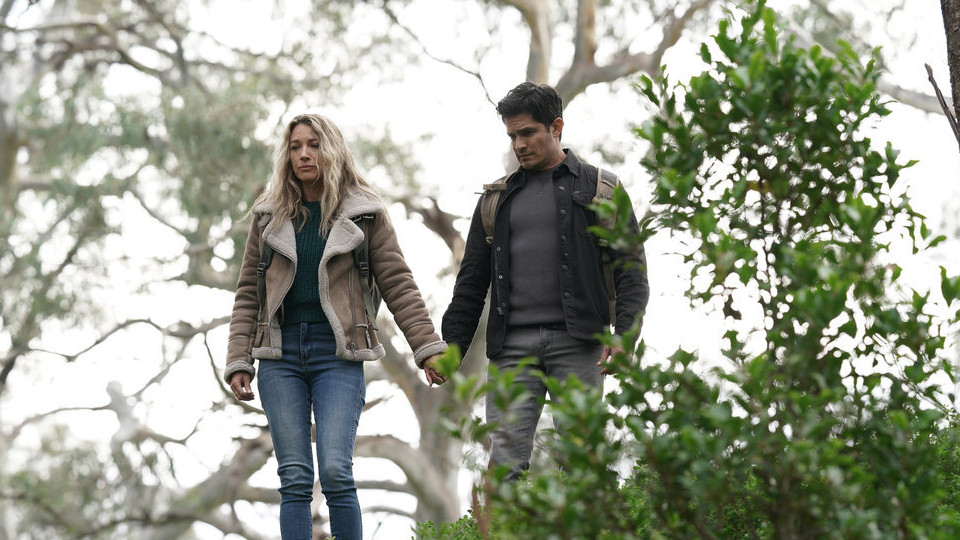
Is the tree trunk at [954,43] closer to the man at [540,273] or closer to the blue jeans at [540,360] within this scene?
the man at [540,273]

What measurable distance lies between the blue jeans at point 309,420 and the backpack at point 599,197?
685 millimetres

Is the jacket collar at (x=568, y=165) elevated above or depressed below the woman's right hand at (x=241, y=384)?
above

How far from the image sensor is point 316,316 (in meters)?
4.04

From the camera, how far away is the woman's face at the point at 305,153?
13.7 ft

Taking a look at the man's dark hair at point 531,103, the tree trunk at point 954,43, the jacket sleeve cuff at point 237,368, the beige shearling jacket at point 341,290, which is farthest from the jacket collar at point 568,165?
the tree trunk at point 954,43

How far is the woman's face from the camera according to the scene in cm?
418

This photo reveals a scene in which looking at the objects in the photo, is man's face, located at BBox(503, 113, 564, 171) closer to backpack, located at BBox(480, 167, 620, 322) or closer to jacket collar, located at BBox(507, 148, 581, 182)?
jacket collar, located at BBox(507, 148, 581, 182)

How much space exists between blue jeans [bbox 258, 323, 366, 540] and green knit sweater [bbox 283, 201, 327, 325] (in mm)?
36

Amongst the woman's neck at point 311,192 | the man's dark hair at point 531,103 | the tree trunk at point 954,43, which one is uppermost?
the man's dark hair at point 531,103

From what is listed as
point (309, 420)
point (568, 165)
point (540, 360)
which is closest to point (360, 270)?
point (309, 420)

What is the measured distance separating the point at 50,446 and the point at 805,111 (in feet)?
66.2

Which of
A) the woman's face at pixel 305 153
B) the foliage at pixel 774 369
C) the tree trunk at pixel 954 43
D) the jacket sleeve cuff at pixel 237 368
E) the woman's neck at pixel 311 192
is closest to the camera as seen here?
the foliage at pixel 774 369

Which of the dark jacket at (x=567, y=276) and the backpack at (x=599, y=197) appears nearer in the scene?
the dark jacket at (x=567, y=276)

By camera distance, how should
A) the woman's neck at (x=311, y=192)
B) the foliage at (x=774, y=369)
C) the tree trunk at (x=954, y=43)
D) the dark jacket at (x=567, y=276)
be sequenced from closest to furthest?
the foliage at (x=774, y=369) < the tree trunk at (x=954, y=43) < the dark jacket at (x=567, y=276) < the woman's neck at (x=311, y=192)
